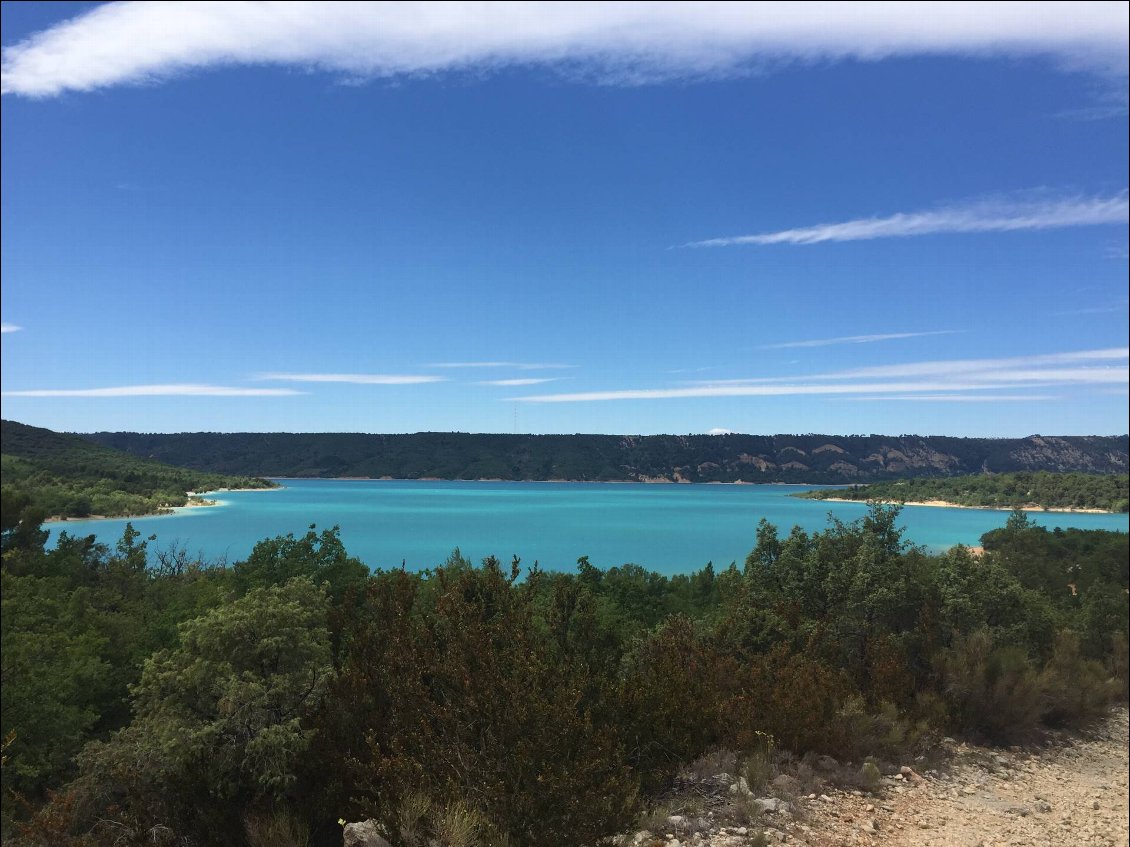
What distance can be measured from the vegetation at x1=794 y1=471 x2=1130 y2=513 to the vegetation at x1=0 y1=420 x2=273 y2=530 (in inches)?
4548

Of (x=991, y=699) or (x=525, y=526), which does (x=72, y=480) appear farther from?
(x=991, y=699)

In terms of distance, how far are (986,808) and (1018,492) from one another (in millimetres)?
167016

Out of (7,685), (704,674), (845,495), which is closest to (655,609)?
(704,674)

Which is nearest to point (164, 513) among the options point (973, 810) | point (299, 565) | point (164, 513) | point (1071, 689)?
point (164, 513)

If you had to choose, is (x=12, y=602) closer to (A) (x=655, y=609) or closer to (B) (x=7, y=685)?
(B) (x=7, y=685)

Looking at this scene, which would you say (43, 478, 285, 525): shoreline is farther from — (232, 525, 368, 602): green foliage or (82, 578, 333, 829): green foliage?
(82, 578, 333, 829): green foliage

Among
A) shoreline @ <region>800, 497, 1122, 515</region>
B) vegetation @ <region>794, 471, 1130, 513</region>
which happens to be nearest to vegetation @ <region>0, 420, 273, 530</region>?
shoreline @ <region>800, 497, 1122, 515</region>

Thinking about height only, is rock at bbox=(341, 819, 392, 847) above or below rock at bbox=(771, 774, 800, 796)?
above

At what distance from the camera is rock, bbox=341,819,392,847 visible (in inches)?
251

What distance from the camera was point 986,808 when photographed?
32.9ft

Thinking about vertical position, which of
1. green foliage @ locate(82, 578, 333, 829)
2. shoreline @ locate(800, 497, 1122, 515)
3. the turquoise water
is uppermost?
green foliage @ locate(82, 578, 333, 829)

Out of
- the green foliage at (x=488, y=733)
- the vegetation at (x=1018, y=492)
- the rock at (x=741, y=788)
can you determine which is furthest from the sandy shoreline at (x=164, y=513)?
the vegetation at (x=1018, y=492)

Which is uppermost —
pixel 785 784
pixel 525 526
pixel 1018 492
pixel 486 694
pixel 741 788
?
pixel 486 694

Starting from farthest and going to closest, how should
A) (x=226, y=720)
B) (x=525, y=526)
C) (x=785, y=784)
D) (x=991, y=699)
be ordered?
(x=525, y=526) → (x=991, y=699) → (x=785, y=784) → (x=226, y=720)
